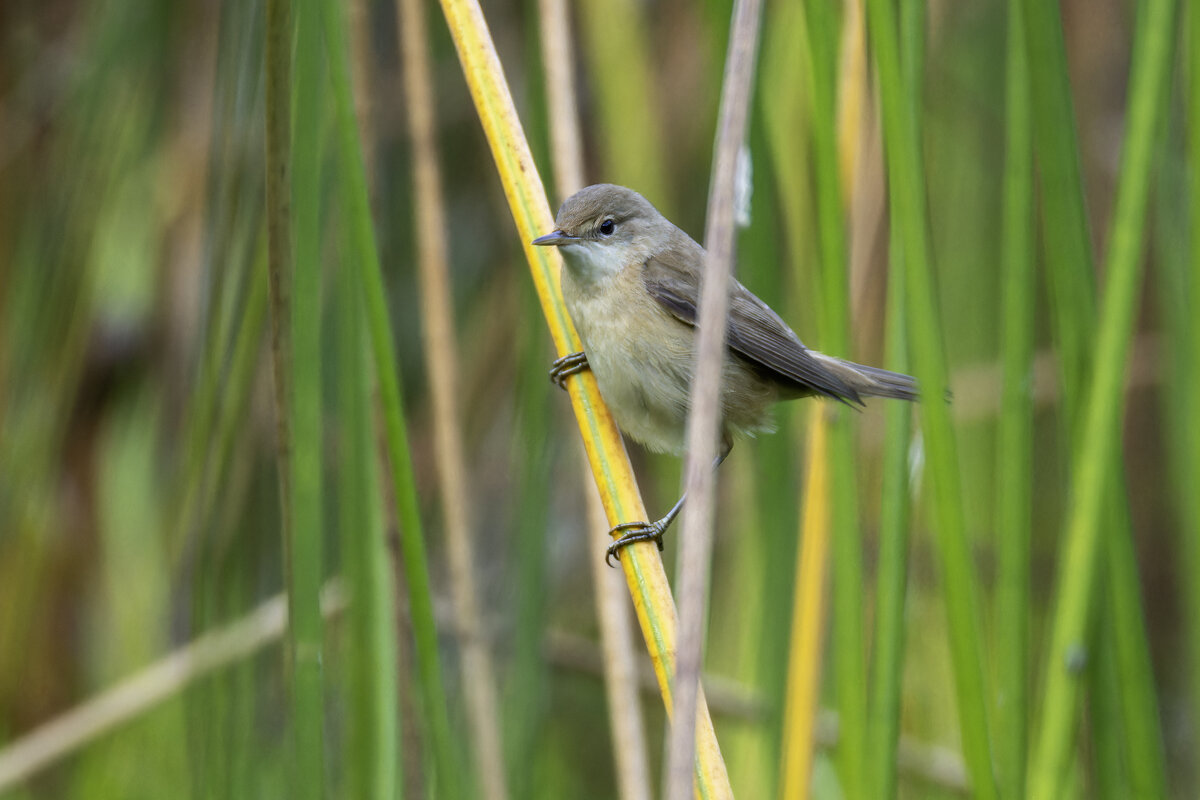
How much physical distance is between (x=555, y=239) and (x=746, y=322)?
61cm

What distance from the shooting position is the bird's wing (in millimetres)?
2195

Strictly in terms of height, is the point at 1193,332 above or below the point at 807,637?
above

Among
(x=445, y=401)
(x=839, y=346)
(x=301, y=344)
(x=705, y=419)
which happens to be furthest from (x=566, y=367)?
(x=705, y=419)

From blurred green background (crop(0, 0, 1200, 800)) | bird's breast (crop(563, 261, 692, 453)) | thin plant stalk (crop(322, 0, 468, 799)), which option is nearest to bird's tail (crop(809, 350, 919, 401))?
blurred green background (crop(0, 0, 1200, 800))

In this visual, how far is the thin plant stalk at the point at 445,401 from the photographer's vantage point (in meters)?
1.99

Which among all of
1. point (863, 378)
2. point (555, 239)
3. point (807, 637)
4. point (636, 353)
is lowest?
point (807, 637)

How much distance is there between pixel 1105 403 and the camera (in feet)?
4.33

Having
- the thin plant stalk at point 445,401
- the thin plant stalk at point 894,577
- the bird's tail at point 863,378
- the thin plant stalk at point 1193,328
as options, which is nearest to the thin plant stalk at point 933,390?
the thin plant stalk at point 894,577

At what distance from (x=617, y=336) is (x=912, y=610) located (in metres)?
1.66

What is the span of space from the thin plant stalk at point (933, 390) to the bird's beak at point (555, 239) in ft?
1.83

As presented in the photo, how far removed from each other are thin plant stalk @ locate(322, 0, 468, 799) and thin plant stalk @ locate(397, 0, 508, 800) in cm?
52

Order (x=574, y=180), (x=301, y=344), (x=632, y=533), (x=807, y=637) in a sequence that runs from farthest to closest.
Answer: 1. (x=574, y=180)
2. (x=807, y=637)
3. (x=632, y=533)
4. (x=301, y=344)

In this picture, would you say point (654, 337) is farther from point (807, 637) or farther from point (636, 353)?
point (807, 637)

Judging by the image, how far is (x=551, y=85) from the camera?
1.93m
